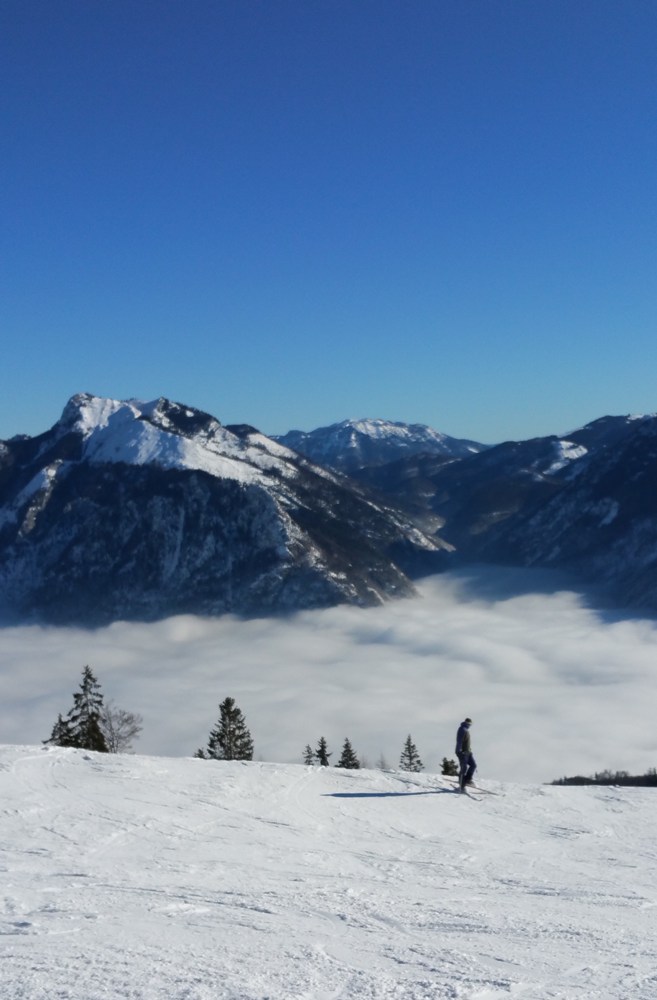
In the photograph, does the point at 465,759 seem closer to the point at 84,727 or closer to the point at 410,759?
the point at 84,727

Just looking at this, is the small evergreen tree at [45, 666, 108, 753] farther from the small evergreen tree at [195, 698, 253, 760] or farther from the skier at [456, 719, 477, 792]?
the skier at [456, 719, 477, 792]

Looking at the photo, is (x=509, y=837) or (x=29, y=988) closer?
(x=29, y=988)

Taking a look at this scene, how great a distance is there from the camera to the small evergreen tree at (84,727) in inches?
2116

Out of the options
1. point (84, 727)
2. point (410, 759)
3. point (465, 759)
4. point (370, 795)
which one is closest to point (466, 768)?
point (465, 759)

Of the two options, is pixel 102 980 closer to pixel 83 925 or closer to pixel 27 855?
pixel 83 925

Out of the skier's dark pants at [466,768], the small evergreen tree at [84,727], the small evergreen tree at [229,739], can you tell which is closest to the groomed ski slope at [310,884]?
the skier's dark pants at [466,768]

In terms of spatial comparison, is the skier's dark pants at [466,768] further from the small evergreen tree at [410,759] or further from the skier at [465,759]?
the small evergreen tree at [410,759]

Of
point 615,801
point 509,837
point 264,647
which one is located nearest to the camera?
point 509,837

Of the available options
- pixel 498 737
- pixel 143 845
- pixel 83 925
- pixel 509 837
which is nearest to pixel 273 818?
pixel 143 845

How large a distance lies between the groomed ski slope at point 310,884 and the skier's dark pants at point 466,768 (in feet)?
2.20

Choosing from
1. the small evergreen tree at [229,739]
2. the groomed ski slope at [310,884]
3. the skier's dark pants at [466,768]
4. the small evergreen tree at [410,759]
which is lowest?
the small evergreen tree at [410,759]

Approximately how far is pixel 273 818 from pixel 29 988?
11004 millimetres

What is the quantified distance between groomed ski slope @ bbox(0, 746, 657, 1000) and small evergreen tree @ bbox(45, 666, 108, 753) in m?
28.8

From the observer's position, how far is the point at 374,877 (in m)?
17.0
